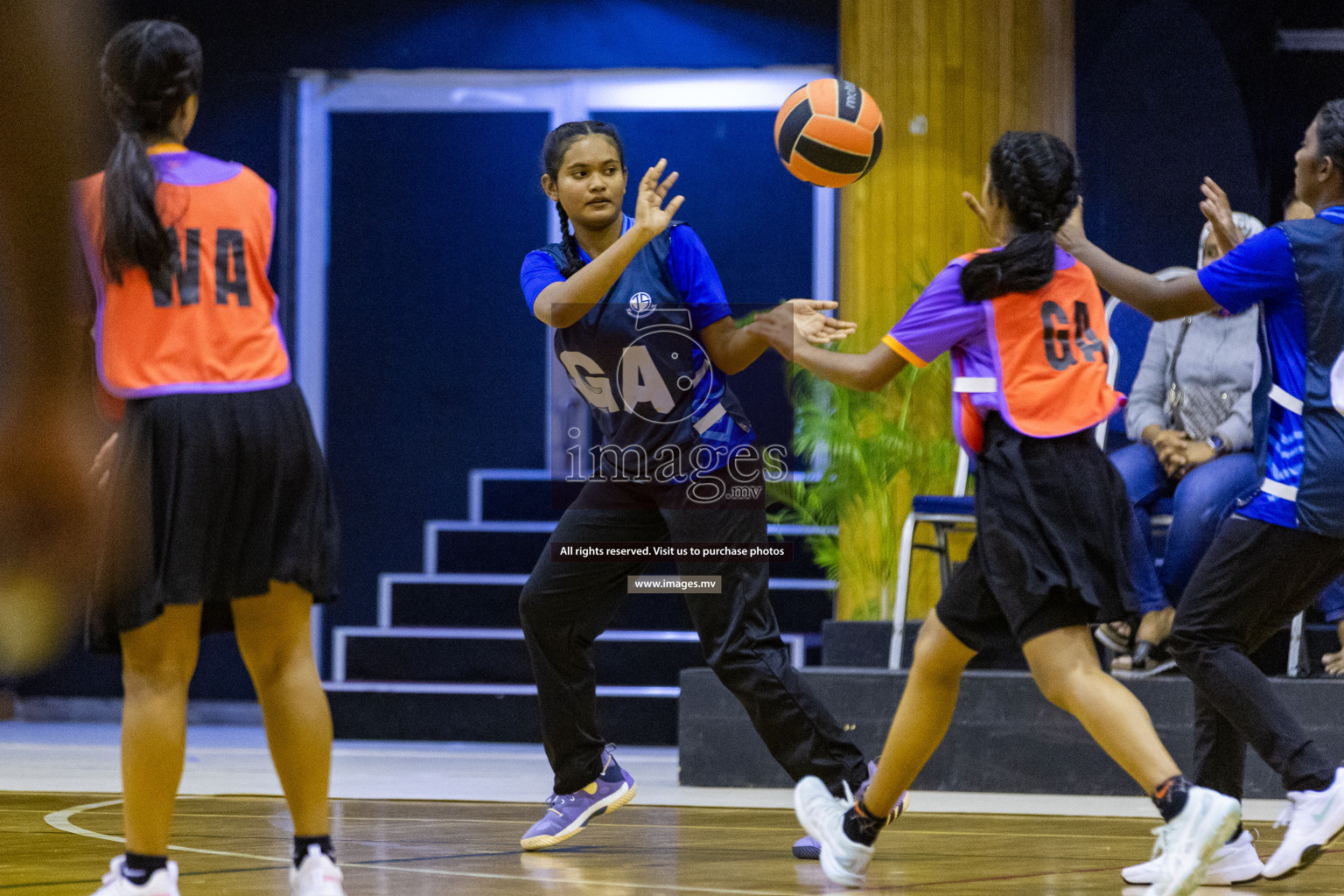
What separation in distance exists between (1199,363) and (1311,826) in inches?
96.7

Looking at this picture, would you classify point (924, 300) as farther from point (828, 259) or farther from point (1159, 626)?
point (828, 259)

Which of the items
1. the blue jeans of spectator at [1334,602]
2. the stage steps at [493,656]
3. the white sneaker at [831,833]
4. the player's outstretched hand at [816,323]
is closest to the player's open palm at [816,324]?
the player's outstretched hand at [816,323]

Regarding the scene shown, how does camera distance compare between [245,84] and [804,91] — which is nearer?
[804,91]

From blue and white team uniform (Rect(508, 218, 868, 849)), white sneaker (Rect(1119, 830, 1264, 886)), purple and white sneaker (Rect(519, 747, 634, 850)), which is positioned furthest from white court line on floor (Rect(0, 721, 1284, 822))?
white sneaker (Rect(1119, 830, 1264, 886))

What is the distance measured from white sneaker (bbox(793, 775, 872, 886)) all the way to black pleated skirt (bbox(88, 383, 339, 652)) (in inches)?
46.4

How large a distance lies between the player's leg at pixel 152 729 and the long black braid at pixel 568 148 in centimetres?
140

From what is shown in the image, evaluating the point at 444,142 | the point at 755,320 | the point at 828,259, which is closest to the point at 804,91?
the point at 755,320

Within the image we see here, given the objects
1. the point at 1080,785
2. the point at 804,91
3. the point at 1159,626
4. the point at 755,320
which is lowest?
the point at 1080,785

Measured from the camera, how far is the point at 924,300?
10.0 ft

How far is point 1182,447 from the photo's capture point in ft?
16.6

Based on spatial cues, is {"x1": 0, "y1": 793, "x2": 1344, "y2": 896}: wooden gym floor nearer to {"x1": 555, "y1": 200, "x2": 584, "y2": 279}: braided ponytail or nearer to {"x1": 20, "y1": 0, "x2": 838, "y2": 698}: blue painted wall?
{"x1": 555, "y1": 200, "x2": 584, "y2": 279}: braided ponytail

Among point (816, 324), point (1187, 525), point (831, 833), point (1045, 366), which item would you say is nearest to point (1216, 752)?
point (831, 833)

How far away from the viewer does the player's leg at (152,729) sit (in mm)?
2537

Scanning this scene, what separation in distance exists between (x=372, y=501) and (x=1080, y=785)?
13.9ft
